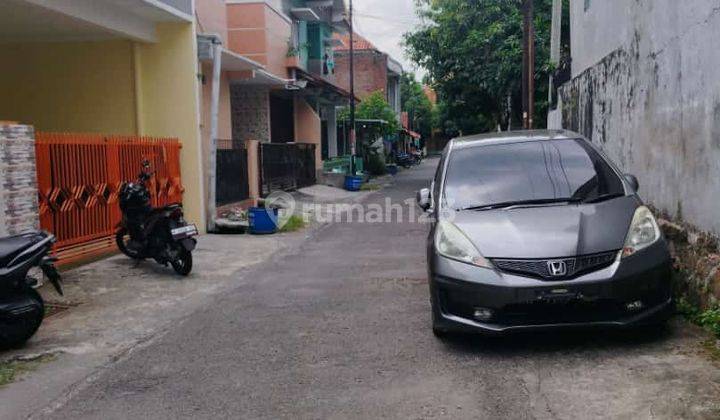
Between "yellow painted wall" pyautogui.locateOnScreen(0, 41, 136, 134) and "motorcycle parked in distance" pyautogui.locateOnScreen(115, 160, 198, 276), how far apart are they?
3.55 meters

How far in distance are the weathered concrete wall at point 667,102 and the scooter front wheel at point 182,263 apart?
566 centimetres

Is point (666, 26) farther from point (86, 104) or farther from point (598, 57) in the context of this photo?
point (86, 104)

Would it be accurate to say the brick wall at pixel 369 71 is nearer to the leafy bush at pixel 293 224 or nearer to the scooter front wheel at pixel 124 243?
the leafy bush at pixel 293 224

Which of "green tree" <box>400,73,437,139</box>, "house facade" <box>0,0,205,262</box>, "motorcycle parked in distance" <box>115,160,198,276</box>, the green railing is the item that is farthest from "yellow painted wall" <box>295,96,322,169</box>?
"green tree" <box>400,73,437,139</box>

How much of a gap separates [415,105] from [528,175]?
6697cm

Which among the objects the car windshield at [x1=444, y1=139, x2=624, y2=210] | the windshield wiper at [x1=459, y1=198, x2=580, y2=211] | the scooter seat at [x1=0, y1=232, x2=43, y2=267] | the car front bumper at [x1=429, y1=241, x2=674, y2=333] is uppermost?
the car windshield at [x1=444, y1=139, x2=624, y2=210]

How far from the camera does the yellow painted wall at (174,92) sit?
1245 cm

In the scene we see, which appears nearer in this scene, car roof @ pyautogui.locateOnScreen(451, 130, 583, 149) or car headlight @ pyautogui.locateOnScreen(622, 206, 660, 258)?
car headlight @ pyautogui.locateOnScreen(622, 206, 660, 258)

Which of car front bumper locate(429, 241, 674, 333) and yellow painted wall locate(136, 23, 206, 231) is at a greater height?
yellow painted wall locate(136, 23, 206, 231)

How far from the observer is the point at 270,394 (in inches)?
179

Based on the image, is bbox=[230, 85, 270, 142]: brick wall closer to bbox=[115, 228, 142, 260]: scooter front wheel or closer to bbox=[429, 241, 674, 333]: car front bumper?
bbox=[115, 228, 142, 260]: scooter front wheel

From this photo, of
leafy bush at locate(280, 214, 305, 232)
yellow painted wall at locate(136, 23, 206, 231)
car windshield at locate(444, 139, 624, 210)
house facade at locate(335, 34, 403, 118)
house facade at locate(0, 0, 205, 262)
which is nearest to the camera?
car windshield at locate(444, 139, 624, 210)

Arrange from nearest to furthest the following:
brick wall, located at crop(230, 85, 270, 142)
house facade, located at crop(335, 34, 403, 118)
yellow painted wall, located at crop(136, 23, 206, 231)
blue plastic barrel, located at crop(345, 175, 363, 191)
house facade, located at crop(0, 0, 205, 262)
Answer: house facade, located at crop(0, 0, 205, 262) → yellow painted wall, located at crop(136, 23, 206, 231) → brick wall, located at crop(230, 85, 270, 142) → blue plastic barrel, located at crop(345, 175, 363, 191) → house facade, located at crop(335, 34, 403, 118)

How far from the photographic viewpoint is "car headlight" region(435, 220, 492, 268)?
16.7 feet
